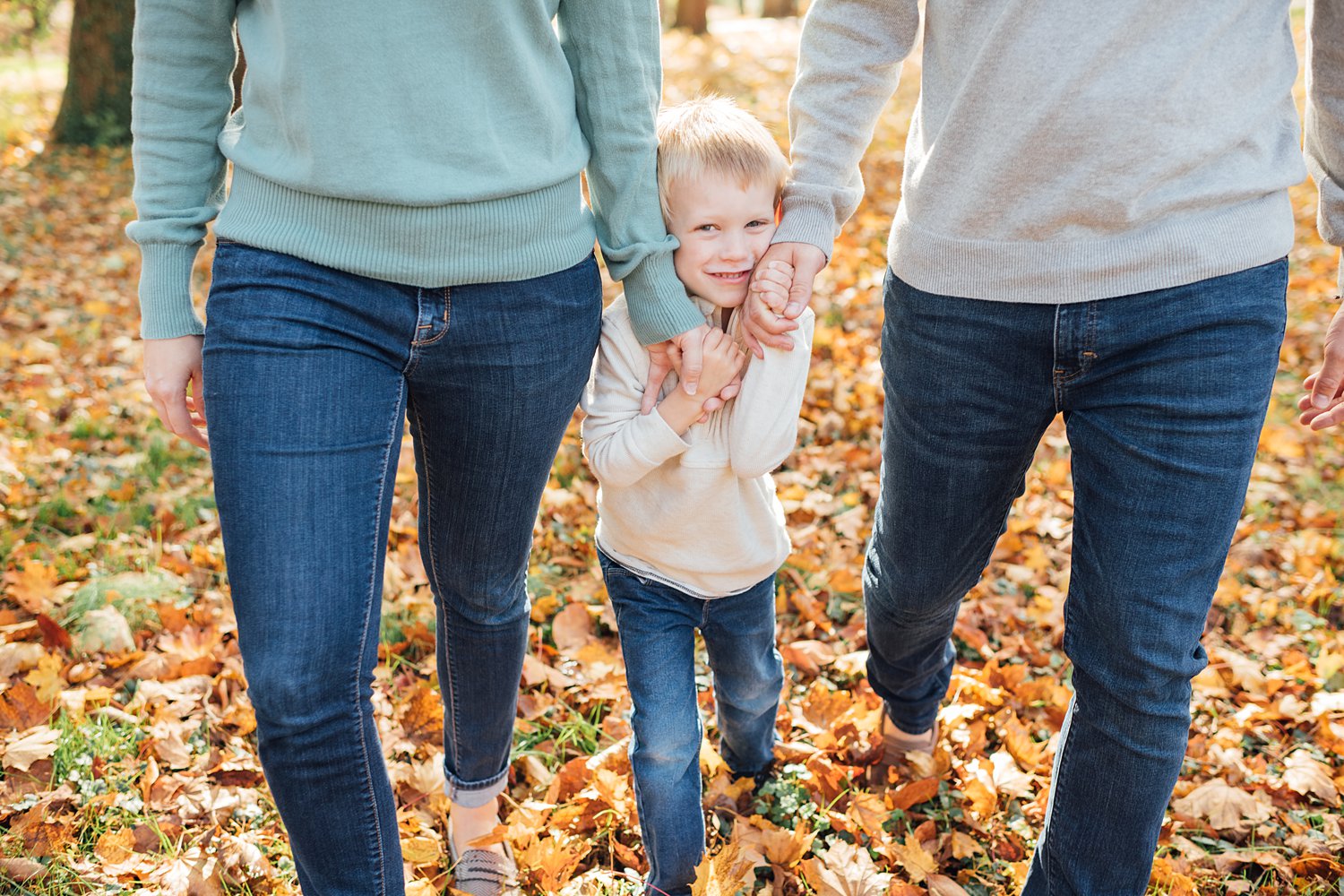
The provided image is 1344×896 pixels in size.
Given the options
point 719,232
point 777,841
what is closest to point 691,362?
point 719,232

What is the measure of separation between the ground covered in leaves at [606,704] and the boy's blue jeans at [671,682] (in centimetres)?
11

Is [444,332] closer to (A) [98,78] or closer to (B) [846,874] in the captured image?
(B) [846,874]

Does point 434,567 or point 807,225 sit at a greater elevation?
point 807,225

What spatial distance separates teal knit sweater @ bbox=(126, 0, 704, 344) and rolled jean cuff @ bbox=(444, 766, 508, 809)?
1099 mm

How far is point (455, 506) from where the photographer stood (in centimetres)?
188

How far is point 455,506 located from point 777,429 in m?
0.62

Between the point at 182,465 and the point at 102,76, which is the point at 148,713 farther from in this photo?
the point at 102,76

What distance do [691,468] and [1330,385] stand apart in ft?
4.01

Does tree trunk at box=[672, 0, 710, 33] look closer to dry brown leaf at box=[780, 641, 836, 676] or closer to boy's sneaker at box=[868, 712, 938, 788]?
dry brown leaf at box=[780, 641, 836, 676]

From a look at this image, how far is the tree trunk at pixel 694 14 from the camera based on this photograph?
1748 cm

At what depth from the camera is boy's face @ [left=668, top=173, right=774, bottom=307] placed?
199 cm

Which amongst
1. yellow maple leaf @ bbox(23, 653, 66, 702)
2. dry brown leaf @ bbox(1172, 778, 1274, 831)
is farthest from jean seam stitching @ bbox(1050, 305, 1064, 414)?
yellow maple leaf @ bbox(23, 653, 66, 702)

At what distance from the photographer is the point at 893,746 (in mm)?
2602

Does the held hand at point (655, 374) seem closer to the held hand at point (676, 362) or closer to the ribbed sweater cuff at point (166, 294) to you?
the held hand at point (676, 362)
